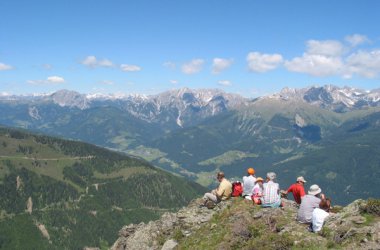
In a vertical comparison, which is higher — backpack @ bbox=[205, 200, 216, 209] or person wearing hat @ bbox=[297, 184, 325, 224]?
person wearing hat @ bbox=[297, 184, 325, 224]

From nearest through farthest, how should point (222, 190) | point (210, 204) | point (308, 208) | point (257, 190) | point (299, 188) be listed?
point (308, 208), point (299, 188), point (257, 190), point (222, 190), point (210, 204)

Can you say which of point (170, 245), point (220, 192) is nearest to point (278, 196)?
point (220, 192)

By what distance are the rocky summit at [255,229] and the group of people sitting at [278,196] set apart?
833mm

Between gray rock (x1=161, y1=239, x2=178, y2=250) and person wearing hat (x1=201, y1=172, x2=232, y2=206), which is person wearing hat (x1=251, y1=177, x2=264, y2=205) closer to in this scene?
person wearing hat (x1=201, y1=172, x2=232, y2=206)

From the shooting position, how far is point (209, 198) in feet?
174

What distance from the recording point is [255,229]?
36.5m

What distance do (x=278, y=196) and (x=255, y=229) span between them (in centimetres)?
834

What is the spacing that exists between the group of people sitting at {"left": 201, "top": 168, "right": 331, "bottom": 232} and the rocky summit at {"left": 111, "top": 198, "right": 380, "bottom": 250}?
0.83 meters

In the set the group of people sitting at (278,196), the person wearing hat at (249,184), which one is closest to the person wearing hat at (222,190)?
the group of people sitting at (278,196)

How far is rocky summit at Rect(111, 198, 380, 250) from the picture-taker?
30.9 m

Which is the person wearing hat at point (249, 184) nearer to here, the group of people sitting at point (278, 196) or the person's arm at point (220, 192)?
the group of people sitting at point (278, 196)

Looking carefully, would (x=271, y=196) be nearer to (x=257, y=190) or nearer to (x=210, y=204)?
(x=257, y=190)

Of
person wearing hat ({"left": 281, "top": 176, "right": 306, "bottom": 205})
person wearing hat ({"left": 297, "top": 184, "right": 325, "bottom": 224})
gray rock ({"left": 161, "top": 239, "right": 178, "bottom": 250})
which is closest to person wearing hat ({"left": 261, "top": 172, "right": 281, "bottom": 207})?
person wearing hat ({"left": 281, "top": 176, "right": 306, "bottom": 205})

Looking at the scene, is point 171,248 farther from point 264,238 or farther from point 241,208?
point 264,238
